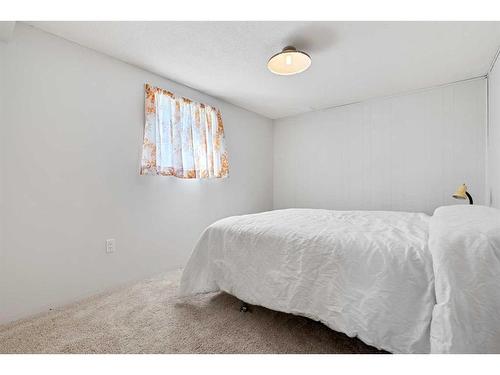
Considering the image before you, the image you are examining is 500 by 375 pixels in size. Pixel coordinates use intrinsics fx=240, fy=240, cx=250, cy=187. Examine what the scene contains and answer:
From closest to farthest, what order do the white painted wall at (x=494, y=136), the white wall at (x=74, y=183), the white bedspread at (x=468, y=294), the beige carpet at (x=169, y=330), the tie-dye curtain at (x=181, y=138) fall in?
the white bedspread at (x=468, y=294)
the beige carpet at (x=169, y=330)
the white wall at (x=74, y=183)
the white painted wall at (x=494, y=136)
the tie-dye curtain at (x=181, y=138)

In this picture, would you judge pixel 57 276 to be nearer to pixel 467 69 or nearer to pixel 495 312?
pixel 495 312

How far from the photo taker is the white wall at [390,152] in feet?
8.65

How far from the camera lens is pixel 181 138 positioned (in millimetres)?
2631

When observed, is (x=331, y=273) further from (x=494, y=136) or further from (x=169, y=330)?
(x=494, y=136)

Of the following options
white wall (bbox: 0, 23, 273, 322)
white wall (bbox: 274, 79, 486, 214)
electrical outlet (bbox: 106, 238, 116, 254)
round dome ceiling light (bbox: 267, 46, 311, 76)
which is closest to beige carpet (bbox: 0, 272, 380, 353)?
white wall (bbox: 0, 23, 273, 322)

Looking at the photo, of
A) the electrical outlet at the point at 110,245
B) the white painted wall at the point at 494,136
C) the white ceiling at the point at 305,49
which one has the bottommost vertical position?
the electrical outlet at the point at 110,245

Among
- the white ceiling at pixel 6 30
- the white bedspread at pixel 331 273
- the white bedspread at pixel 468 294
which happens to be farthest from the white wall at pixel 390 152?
the white ceiling at pixel 6 30

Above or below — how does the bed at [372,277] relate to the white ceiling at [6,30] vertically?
below

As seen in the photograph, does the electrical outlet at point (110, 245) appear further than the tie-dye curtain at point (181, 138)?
No

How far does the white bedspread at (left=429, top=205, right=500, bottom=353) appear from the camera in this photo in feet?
2.86

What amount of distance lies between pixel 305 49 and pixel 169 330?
92.1 inches

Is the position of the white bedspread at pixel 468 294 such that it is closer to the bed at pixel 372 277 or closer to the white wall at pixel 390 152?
the bed at pixel 372 277

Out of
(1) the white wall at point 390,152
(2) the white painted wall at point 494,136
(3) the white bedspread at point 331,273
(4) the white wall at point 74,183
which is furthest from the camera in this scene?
(1) the white wall at point 390,152
